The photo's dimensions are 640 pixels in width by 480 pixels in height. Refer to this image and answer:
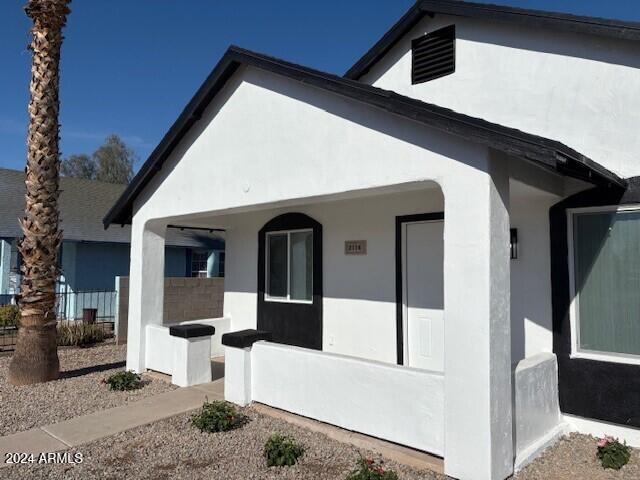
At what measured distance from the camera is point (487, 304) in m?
4.16

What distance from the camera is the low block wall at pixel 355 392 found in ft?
15.2

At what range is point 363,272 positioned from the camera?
7.64 metres

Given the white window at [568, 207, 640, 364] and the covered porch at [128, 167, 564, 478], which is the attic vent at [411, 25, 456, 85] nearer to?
the covered porch at [128, 167, 564, 478]

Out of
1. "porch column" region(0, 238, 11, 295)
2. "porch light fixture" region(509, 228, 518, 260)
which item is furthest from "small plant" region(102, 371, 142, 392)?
"porch column" region(0, 238, 11, 295)

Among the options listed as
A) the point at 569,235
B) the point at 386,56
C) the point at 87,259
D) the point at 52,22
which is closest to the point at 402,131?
the point at 569,235

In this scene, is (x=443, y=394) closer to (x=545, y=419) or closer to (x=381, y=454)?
(x=381, y=454)

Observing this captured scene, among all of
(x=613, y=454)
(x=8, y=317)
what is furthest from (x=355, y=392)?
(x=8, y=317)

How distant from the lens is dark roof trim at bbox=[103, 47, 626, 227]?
4027 mm

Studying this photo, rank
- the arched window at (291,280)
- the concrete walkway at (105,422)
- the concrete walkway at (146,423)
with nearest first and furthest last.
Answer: the concrete walkway at (146,423) → the concrete walkway at (105,422) → the arched window at (291,280)

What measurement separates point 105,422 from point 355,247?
418cm

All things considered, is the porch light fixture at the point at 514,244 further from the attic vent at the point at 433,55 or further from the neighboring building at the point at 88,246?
the neighboring building at the point at 88,246

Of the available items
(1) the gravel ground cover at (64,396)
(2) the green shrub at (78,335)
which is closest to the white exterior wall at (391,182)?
(1) the gravel ground cover at (64,396)

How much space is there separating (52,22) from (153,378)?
240 inches

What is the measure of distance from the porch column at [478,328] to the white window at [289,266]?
4.35 meters
